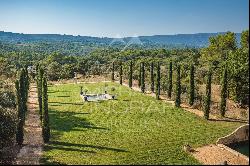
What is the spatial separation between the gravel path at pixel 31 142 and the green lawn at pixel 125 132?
859 mm

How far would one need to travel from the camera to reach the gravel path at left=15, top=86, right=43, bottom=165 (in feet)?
92.4

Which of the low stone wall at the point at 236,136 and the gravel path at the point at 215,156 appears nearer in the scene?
the gravel path at the point at 215,156

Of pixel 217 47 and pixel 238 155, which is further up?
pixel 217 47

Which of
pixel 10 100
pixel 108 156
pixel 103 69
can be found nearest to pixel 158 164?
pixel 108 156

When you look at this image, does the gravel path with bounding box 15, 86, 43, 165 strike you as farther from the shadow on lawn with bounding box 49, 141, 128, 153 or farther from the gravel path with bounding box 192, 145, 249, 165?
the gravel path with bounding box 192, 145, 249, 165

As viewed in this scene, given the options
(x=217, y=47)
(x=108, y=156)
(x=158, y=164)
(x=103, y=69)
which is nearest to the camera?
(x=158, y=164)

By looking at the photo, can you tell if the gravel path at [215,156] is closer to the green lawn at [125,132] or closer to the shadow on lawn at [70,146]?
the green lawn at [125,132]

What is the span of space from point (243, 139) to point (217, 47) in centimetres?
3808

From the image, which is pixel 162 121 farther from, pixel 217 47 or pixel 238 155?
pixel 217 47

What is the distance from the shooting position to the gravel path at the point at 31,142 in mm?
28172

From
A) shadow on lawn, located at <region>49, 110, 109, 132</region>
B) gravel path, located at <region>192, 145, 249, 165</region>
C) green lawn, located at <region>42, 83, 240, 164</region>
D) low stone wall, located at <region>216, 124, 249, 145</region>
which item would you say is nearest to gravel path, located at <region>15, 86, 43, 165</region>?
green lawn, located at <region>42, 83, 240, 164</region>

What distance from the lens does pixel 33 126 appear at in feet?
130

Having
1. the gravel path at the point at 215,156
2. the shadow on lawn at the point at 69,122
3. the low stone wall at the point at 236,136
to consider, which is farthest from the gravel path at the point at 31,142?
the low stone wall at the point at 236,136

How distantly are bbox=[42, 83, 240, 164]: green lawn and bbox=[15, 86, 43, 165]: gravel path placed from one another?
86cm
